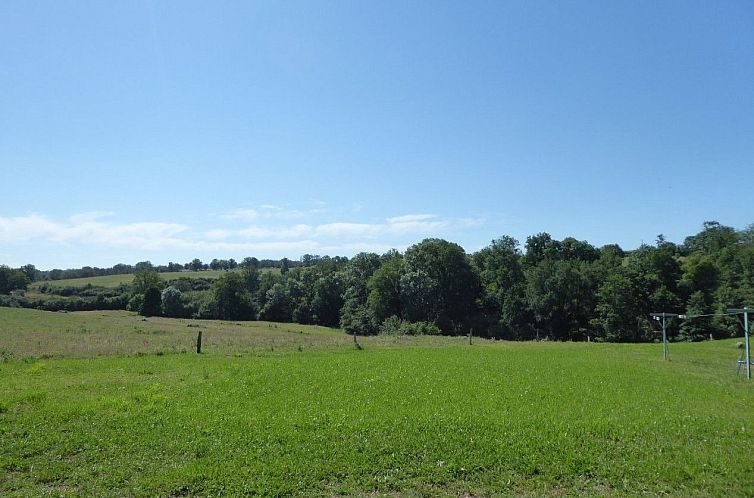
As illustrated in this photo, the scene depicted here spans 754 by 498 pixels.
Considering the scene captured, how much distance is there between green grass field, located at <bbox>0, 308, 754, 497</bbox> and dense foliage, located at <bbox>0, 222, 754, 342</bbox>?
5449 cm

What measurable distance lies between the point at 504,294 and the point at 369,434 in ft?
263

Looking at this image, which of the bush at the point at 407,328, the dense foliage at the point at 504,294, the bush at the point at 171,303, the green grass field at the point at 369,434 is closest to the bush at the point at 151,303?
the dense foliage at the point at 504,294

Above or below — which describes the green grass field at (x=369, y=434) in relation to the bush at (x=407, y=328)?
above

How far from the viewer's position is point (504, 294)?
8819cm

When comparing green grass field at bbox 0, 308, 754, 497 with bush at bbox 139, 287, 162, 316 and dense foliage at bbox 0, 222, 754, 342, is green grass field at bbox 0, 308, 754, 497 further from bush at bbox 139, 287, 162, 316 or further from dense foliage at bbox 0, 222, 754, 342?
bush at bbox 139, 287, 162, 316

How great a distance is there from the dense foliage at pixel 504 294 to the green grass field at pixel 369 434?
54.5m

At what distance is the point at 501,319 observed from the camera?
86250mm

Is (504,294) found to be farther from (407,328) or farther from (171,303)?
(171,303)

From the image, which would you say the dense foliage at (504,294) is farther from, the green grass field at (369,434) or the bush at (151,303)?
the green grass field at (369,434)

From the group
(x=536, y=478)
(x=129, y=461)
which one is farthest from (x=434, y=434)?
(x=129, y=461)

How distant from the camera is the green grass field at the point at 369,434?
9.30 m

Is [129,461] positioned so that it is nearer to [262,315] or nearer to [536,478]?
[536,478]

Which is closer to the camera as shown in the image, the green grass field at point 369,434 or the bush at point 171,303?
the green grass field at point 369,434

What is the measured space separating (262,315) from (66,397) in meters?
100.0
